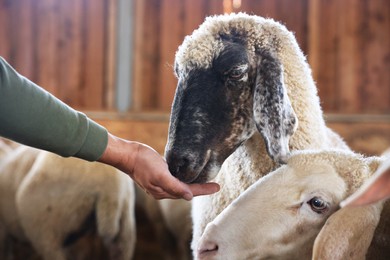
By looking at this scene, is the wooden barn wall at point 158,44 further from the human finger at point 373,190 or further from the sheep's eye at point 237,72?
the human finger at point 373,190

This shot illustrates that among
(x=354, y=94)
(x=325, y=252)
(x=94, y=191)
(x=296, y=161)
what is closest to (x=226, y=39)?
(x=296, y=161)

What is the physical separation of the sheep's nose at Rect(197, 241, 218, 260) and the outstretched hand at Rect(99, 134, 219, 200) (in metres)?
0.26

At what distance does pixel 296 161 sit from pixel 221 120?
338 millimetres

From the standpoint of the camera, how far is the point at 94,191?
392cm

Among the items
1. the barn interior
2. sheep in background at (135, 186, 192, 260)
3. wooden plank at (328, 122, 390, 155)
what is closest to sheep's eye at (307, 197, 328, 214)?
sheep in background at (135, 186, 192, 260)

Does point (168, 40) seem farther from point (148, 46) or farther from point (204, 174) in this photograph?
point (204, 174)

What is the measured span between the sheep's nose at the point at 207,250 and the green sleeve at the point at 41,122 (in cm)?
37

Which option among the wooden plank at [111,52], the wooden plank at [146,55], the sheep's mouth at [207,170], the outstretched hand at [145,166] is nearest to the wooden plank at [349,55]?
the wooden plank at [146,55]

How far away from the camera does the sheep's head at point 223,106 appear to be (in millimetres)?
2020

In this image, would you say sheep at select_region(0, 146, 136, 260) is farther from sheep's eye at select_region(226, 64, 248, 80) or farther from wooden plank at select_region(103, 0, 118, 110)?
wooden plank at select_region(103, 0, 118, 110)

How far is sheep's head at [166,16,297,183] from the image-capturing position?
202cm

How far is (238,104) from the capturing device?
82.9 inches

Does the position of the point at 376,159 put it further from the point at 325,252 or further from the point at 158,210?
the point at 158,210

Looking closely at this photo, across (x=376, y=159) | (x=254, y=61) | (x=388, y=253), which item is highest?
(x=254, y=61)
